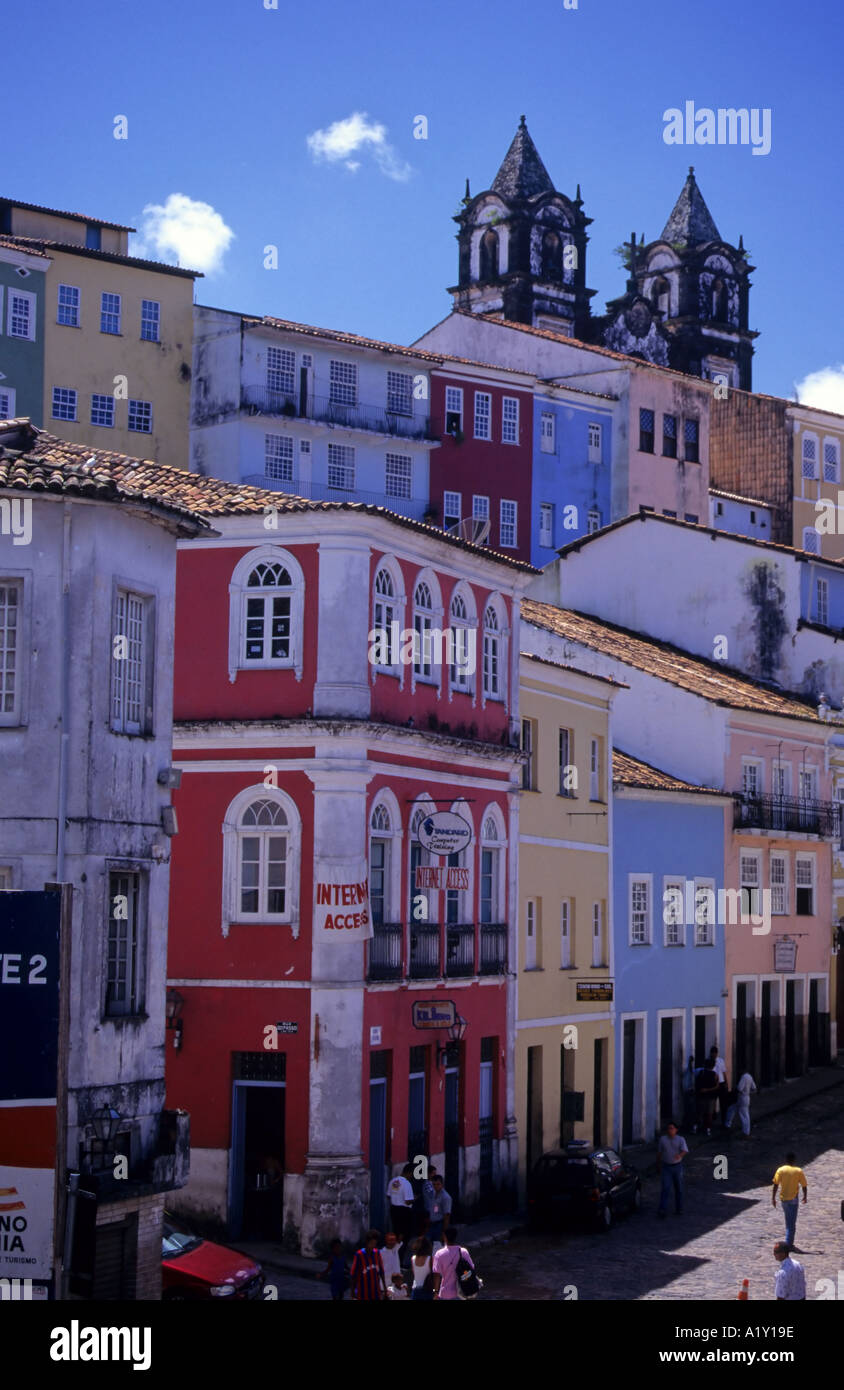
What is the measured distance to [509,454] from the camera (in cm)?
7212

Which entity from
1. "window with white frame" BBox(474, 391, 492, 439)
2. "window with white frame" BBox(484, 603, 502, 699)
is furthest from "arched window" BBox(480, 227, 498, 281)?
"window with white frame" BBox(484, 603, 502, 699)

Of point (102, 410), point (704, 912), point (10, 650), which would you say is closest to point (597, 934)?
point (704, 912)

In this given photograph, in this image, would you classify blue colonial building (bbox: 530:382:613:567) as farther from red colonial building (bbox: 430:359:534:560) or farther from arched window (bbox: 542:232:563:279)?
arched window (bbox: 542:232:563:279)

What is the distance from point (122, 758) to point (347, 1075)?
8.23 metres

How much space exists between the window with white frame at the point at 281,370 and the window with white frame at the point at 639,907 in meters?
24.1

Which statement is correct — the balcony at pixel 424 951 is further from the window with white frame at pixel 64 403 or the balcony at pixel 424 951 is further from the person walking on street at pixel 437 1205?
the window with white frame at pixel 64 403

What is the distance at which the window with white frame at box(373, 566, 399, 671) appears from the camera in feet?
108

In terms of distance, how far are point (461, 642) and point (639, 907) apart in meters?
11.0

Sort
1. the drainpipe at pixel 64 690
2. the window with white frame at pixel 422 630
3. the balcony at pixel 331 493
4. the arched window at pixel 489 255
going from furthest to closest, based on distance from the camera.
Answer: the arched window at pixel 489 255, the balcony at pixel 331 493, the window with white frame at pixel 422 630, the drainpipe at pixel 64 690

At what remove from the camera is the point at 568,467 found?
243 feet

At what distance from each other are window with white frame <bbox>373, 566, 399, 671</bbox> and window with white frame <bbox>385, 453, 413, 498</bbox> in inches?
1373

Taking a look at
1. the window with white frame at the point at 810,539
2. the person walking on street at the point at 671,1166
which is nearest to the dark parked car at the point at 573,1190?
the person walking on street at the point at 671,1166

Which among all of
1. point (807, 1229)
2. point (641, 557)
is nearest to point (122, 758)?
point (807, 1229)

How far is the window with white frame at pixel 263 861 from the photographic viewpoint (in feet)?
106
